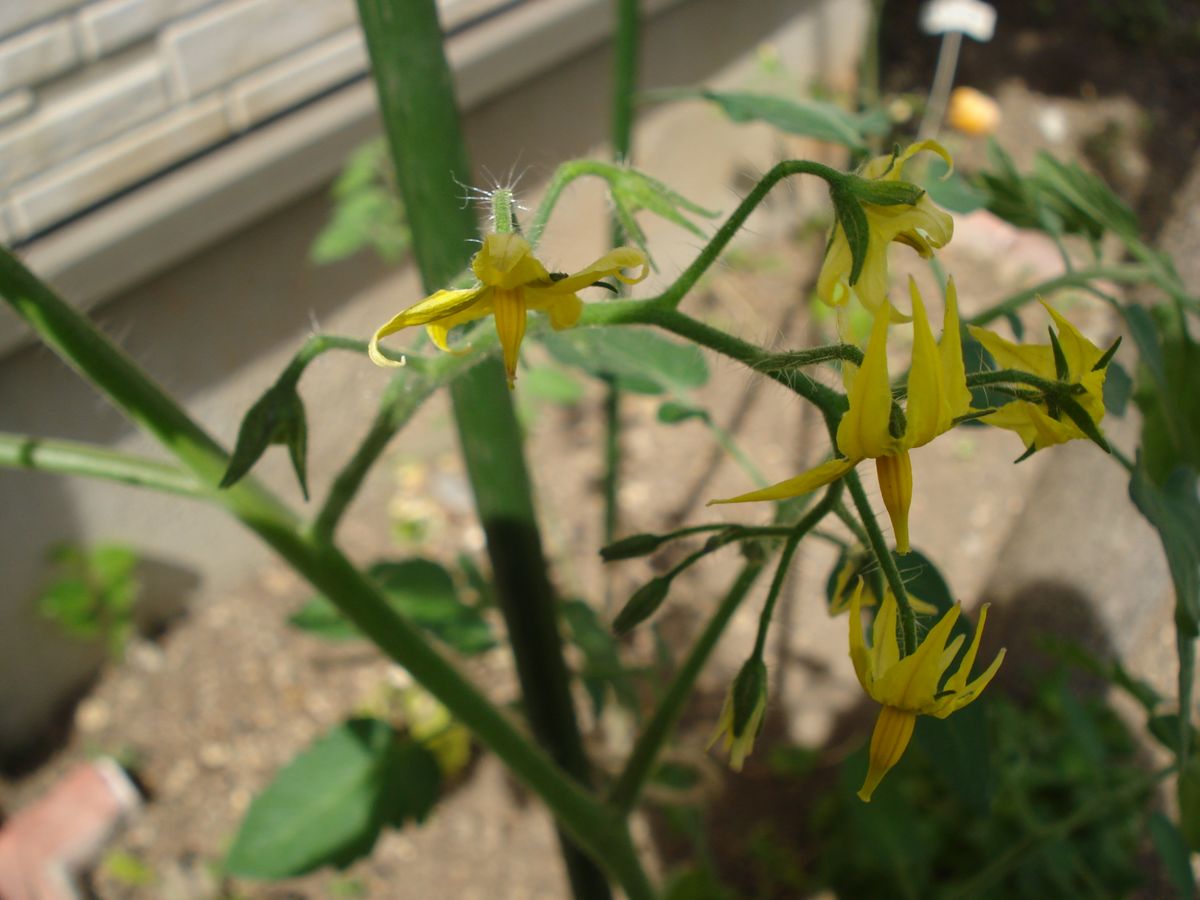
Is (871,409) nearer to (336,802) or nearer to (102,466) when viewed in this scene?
(102,466)

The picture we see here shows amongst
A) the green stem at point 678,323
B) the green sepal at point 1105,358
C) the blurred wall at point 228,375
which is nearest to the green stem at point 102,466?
the green stem at point 678,323

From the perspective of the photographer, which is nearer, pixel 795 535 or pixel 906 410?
pixel 906 410

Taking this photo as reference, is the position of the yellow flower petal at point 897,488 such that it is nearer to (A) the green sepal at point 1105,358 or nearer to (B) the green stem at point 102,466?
(A) the green sepal at point 1105,358

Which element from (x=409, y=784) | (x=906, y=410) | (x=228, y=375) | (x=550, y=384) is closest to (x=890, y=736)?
(x=906, y=410)

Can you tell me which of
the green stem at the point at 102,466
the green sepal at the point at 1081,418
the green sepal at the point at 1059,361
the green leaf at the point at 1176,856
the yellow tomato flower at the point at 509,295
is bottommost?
the green leaf at the point at 1176,856

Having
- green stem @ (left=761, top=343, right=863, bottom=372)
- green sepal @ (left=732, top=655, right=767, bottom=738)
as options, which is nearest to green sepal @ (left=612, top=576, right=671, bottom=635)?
green sepal @ (left=732, top=655, right=767, bottom=738)

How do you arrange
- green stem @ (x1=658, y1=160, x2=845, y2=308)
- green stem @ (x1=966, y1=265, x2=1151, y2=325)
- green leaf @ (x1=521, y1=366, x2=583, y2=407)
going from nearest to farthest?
green stem @ (x1=658, y1=160, x2=845, y2=308) < green stem @ (x1=966, y1=265, x2=1151, y2=325) < green leaf @ (x1=521, y1=366, x2=583, y2=407)

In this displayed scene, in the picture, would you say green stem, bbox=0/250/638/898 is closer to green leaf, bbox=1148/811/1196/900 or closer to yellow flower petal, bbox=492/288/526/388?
yellow flower petal, bbox=492/288/526/388
